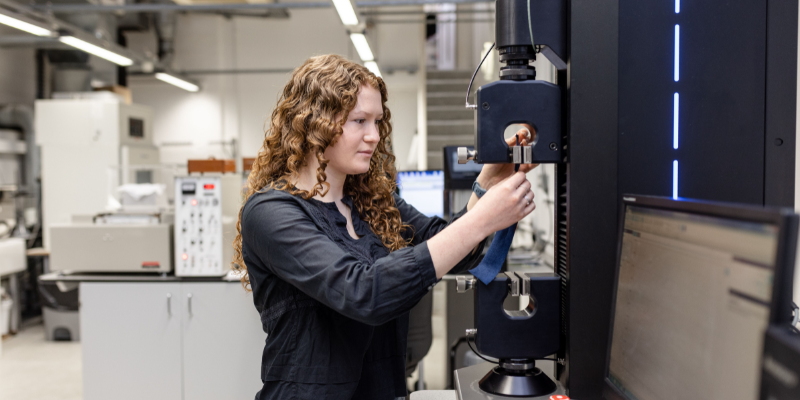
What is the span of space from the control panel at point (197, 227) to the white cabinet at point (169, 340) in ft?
0.32

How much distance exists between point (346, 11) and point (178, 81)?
15.4ft

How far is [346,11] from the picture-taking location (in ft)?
11.8

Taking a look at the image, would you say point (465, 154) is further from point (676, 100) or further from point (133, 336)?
point (133, 336)

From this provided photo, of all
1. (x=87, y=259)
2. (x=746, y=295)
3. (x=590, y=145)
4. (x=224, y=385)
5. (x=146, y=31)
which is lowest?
(x=224, y=385)

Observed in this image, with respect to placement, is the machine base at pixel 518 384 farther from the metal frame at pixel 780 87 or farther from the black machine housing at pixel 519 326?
the metal frame at pixel 780 87

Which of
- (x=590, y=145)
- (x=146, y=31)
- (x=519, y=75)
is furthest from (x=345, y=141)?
(x=146, y=31)

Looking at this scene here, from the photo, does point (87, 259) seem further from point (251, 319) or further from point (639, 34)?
point (639, 34)

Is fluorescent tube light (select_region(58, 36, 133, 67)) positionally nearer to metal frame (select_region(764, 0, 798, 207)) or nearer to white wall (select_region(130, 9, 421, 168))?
white wall (select_region(130, 9, 421, 168))

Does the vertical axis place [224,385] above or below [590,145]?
below

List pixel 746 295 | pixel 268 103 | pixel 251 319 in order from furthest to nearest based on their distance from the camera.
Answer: pixel 268 103 < pixel 251 319 < pixel 746 295

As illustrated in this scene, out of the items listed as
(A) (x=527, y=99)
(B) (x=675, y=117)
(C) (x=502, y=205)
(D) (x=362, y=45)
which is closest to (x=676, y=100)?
(B) (x=675, y=117)

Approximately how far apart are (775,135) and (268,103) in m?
7.88

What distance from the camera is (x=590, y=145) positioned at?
98 centimetres

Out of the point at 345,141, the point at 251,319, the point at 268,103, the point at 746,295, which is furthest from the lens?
the point at 268,103
